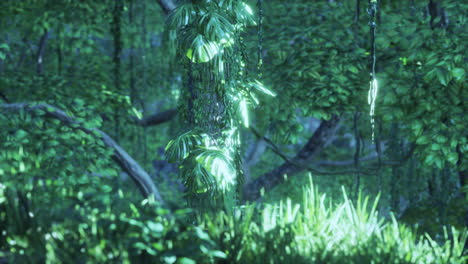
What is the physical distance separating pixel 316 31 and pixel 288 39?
0.47 metres

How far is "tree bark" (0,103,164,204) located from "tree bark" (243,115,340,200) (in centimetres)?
321

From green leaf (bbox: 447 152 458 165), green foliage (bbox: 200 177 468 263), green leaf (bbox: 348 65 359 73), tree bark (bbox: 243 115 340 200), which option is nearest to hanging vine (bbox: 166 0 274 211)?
green foliage (bbox: 200 177 468 263)

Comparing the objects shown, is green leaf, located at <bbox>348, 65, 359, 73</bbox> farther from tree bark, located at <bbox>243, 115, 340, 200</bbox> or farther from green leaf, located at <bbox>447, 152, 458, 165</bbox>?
tree bark, located at <bbox>243, 115, 340, 200</bbox>

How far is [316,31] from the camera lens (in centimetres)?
768

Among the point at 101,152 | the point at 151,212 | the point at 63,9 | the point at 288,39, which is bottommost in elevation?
the point at 151,212

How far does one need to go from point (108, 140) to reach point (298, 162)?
425 cm

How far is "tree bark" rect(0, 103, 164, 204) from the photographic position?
6.41 meters

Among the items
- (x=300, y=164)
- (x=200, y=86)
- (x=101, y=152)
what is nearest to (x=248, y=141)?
(x=300, y=164)

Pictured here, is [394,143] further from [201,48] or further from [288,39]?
[201,48]

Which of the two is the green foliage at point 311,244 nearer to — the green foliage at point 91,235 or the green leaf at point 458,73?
the green foliage at point 91,235

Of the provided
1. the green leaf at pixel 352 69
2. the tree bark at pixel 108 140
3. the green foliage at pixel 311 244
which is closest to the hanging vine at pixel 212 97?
the green foliage at pixel 311 244

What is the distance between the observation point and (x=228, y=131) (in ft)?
15.9

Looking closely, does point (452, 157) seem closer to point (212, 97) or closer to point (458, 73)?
point (458, 73)

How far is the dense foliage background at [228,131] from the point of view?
3219 millimetres
